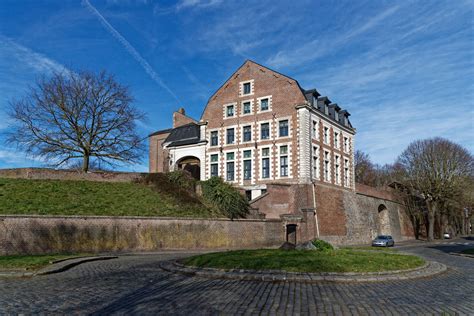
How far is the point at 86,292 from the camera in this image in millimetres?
9625

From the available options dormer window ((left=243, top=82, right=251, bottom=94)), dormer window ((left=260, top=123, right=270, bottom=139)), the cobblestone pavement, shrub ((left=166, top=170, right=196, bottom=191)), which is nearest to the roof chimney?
dormer window ((left=243, top=82, right=251, bottom=94))

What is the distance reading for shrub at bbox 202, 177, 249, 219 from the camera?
30.5m

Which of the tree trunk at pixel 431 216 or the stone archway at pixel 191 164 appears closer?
the stone archway at pixel 191 164

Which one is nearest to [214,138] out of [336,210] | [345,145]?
[336,210]

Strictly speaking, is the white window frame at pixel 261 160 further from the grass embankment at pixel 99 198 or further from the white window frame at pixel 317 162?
the grass embankment at pixel 99 198

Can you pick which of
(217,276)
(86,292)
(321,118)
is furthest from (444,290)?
(321,118)

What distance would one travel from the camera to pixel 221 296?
8.98m

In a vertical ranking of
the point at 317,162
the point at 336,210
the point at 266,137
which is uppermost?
the point at 266,137

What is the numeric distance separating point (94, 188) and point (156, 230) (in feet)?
26.3

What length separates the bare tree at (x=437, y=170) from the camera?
1957 inches

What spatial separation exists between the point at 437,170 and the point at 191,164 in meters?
32.1

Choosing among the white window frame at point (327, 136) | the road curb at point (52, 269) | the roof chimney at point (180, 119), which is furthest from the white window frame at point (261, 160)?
the road curb at point (52, 269)

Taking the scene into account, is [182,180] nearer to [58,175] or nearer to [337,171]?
[58,175]

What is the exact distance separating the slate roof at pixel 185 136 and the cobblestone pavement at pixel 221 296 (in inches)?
1355
